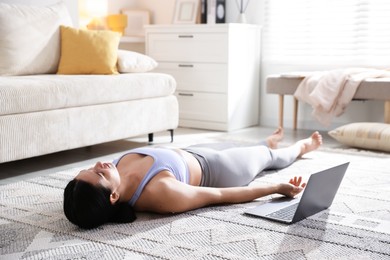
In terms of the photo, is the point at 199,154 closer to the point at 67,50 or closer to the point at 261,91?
the point at 67,50

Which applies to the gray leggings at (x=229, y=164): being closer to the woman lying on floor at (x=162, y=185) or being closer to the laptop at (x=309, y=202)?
the woman lying on floor at (x=162, y=185)

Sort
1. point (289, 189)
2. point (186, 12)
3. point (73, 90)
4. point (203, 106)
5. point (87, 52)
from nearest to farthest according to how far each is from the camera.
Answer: point (289, 189) < point (73, 90) < point (87, 52) < point (203, 106) < point (186, 12)

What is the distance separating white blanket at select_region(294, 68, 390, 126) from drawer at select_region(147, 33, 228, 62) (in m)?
0.72

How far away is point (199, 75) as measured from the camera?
172 inches

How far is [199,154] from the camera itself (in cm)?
229

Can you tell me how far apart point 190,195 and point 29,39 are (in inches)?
73.4

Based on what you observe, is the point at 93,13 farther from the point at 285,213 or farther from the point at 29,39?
the point at 285,213

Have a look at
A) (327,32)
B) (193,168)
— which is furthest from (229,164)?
(327,32)

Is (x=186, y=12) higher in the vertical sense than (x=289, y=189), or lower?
higher

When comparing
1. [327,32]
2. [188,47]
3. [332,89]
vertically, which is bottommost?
[332,89]

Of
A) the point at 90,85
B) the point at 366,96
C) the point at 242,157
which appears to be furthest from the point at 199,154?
the point at 366,96

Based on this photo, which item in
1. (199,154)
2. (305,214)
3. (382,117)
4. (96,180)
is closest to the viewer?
(96,180)

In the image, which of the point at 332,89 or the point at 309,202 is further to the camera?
the point at 332,89

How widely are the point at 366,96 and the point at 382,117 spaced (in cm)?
56
